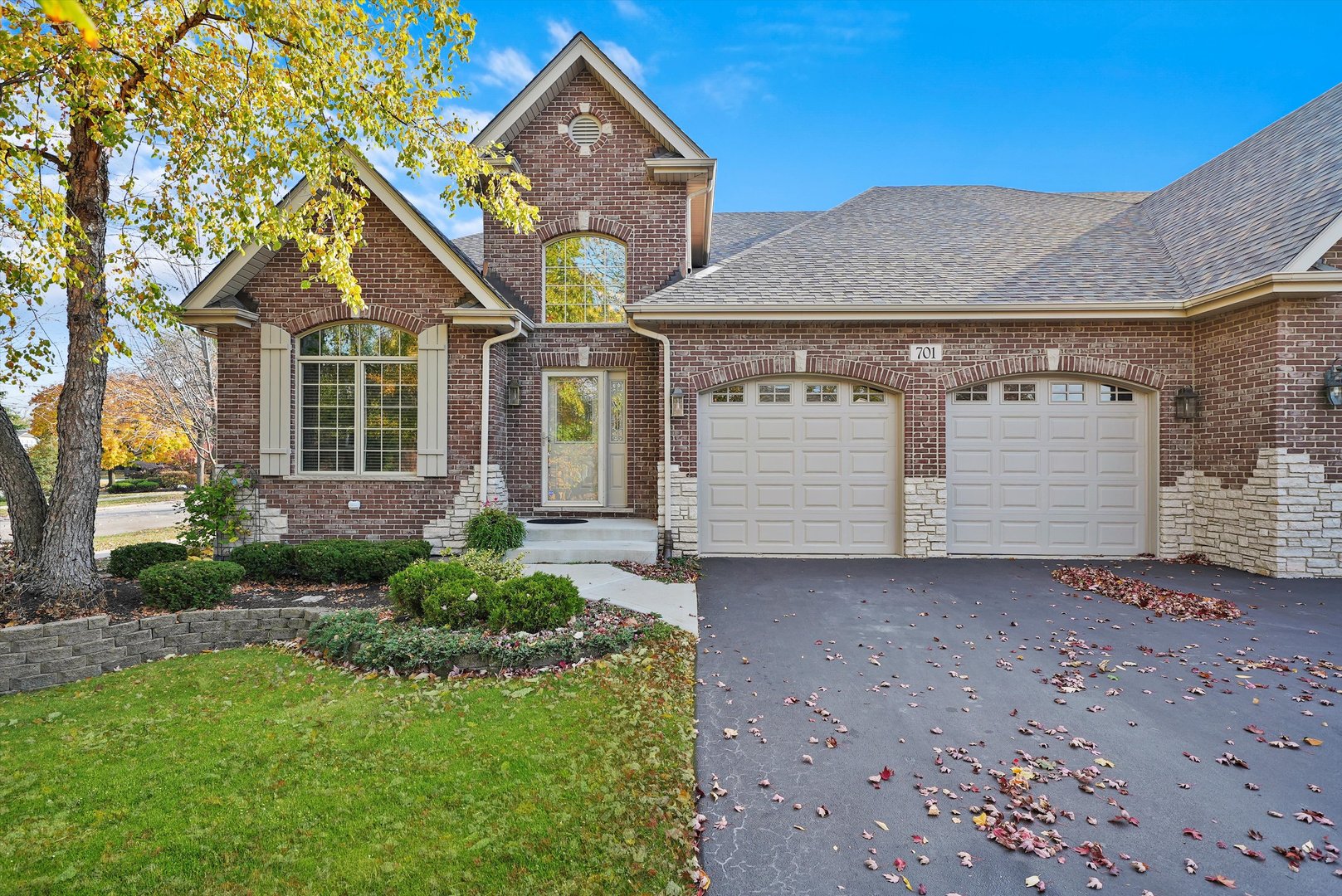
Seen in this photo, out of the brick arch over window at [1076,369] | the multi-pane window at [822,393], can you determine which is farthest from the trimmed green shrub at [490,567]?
the brick arch over window at [1076,369]

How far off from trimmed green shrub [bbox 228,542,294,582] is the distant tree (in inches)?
56.5

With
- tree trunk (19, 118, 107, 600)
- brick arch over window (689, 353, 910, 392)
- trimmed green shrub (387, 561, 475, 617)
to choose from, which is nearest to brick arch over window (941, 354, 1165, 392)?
brick arch over window (689, 353, 910, 392)

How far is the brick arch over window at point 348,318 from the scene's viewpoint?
866 centimetres

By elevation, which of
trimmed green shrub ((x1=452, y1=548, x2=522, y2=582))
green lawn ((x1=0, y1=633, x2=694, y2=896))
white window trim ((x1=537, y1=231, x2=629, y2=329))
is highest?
white window trim ((x1=537, y1=231, x2=629, y2=329))

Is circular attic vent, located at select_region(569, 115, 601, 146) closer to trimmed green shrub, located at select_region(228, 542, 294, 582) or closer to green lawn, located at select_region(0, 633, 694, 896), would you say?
trimmed green shrub, located at select_region(228, 542, 294, 582)

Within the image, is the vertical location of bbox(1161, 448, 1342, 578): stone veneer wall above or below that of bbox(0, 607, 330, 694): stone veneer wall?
above

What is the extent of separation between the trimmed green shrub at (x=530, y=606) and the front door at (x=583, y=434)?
433cm

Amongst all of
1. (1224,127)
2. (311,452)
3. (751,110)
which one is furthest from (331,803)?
(1224,127)

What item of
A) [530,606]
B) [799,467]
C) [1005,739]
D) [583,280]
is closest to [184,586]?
[530,606]

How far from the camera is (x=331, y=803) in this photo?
3291mm

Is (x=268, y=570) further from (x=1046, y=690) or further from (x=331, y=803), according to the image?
(x=1046, y=690)

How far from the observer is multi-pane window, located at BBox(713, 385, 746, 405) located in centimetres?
933

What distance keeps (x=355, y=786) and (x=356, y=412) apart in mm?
6539

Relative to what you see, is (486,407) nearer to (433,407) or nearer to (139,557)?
(433,407)
